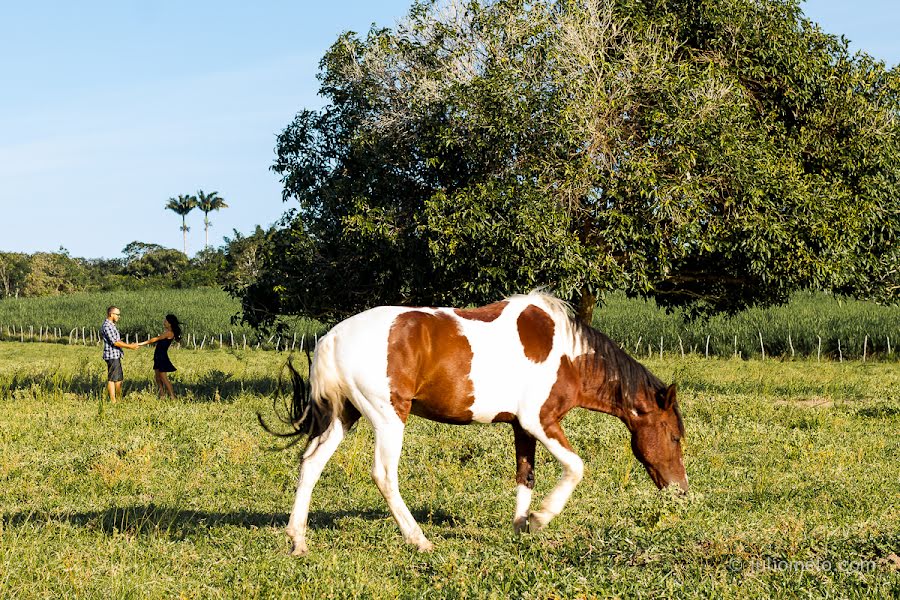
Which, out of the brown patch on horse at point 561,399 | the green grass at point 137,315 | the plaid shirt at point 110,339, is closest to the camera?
the brown patch on horse at point 561,399

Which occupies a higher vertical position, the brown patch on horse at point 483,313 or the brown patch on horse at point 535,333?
the brown patch on horse at point 483,313

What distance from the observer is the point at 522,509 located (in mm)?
7531

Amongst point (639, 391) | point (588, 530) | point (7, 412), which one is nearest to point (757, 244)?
point (639, 391)

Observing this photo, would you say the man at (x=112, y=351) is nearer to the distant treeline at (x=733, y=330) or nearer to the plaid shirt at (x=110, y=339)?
the plaid shirt at (x=110, y=339)

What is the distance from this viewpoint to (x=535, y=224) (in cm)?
1405

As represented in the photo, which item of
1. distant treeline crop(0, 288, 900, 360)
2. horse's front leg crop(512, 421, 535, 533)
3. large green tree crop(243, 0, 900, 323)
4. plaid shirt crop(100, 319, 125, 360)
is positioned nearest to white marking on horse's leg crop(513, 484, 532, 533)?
horse's front leg crop(512, 421, 535, 533)

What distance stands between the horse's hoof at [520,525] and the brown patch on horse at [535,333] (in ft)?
4.41

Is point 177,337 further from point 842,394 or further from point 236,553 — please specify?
point 842,394

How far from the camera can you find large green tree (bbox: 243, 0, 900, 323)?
14539mm

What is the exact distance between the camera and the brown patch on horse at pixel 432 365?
707cm

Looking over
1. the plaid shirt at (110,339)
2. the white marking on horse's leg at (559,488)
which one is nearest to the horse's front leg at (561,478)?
the white marking on horse's leg at (559,488)

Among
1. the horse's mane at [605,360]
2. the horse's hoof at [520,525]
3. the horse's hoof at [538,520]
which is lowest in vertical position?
the horse's hoof at [520,525]

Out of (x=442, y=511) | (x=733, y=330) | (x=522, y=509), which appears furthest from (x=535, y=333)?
(x=733, y=330)

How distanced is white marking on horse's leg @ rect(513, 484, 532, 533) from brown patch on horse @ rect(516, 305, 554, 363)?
1119mm
